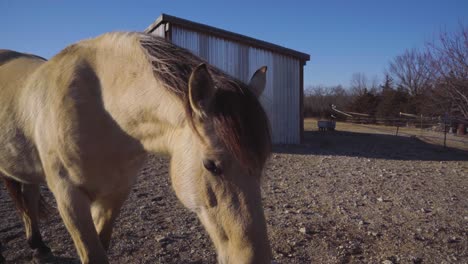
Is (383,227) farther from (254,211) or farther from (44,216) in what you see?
(44,216)

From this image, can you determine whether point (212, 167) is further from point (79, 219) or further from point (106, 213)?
point (106, 213)

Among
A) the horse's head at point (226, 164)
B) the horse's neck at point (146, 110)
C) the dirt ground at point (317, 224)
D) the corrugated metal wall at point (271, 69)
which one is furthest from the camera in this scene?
the corrugated metal wall at point (271, 69)

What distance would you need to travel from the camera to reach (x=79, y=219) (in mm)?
1938

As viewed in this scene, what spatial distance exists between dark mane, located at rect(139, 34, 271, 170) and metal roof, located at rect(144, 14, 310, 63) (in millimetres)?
6789

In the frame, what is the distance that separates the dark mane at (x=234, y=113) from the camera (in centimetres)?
138

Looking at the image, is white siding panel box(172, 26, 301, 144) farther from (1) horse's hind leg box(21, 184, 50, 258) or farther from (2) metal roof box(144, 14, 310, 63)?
(1) horse's hind leg box(21, 184, 50, 258)

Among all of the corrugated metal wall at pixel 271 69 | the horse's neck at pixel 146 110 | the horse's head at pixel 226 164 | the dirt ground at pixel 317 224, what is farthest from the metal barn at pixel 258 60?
the horse's head at pixel 226 164

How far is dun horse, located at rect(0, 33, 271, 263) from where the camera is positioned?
4.56 feet

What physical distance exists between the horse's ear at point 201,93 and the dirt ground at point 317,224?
568 mm

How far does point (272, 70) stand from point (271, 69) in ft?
0.21

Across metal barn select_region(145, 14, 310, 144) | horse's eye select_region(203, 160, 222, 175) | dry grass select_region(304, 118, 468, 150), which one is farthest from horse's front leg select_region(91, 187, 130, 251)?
dry grass select_region(304, 118, 468, 150)

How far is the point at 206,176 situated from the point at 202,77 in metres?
0.48

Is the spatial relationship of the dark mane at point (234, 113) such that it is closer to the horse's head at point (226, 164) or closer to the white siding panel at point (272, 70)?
the horse's head at point (226, 164)

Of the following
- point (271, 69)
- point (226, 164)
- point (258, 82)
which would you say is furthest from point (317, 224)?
point (271, 69)
